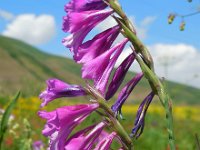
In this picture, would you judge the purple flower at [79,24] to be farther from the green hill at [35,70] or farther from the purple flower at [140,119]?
the green hill at [35,70]

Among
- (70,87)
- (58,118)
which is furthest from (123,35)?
(58,118)

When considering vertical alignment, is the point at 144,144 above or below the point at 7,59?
above

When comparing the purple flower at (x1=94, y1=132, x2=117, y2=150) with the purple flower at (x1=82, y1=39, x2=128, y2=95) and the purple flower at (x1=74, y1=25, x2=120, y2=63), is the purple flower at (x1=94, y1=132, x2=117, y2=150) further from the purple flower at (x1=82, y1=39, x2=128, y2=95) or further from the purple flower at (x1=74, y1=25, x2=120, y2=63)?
the purple flower at (x1=74, y1=25, x2=120, y2=63)

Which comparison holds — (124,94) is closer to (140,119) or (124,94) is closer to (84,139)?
(140,119)

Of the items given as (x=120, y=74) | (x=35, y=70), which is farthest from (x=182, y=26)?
(x=35, y=70)

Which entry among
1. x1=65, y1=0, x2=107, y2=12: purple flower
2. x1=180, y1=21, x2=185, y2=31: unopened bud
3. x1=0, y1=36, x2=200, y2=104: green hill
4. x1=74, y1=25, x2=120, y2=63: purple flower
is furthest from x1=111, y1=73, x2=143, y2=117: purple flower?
x1=0, y1=36, x2=200, y2=104: green hill

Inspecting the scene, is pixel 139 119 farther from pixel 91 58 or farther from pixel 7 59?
pixel 7 59
